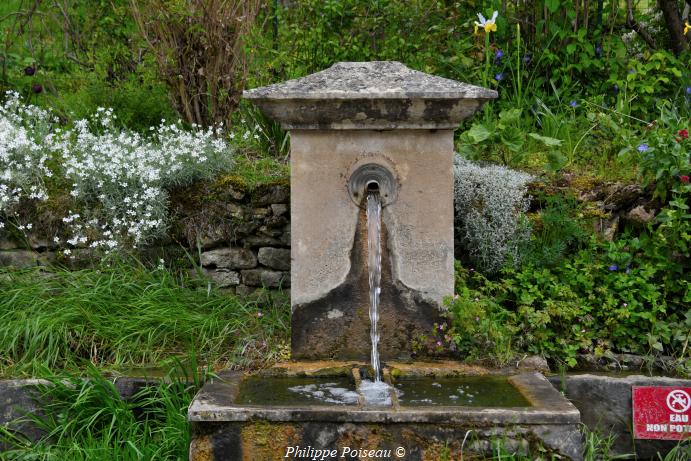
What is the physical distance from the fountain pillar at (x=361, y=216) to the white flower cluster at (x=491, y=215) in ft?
1.97

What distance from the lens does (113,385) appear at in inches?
139

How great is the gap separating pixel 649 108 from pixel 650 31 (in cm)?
103

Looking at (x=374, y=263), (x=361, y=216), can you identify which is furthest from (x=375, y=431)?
(x=361, y=216)

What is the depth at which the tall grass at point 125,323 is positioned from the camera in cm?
383

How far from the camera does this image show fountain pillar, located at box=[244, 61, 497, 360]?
3.59 meters

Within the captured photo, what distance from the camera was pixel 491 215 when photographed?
4.29 metres

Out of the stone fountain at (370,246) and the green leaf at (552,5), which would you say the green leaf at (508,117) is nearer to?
the green leaf at (552,5)

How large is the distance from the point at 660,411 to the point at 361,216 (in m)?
1.60

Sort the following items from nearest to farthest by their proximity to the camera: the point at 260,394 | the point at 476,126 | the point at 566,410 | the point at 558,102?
the point at 566,410, the point at 260,394, the point at 476,126, the point at 558,102

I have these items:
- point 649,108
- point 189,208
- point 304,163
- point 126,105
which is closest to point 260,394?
point 304,163

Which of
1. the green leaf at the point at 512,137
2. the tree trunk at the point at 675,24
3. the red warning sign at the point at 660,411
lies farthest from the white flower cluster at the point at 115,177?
the tree trunk at the point at 675,24

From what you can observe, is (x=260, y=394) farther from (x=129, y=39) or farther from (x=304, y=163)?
(x=129, y=39)

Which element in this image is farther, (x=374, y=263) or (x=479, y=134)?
(x=479, y=134)

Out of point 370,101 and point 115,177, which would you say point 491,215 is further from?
point 115,177
